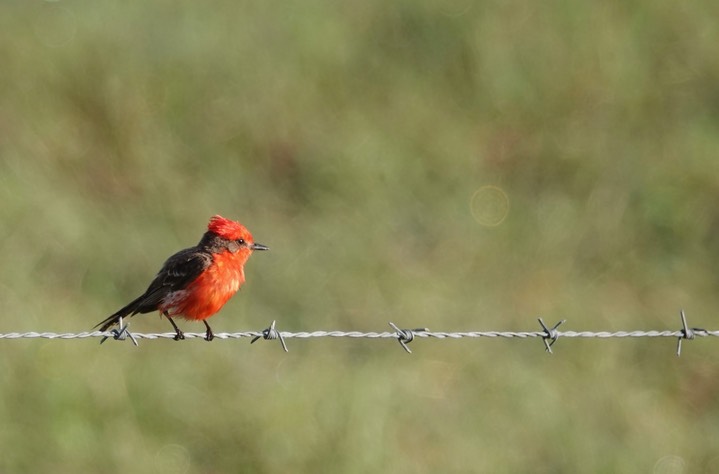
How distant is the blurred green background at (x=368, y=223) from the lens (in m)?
7.08

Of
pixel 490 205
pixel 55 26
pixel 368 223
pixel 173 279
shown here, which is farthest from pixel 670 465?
pixel 55 26

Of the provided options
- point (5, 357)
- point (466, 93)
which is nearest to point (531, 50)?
point (466, 93)

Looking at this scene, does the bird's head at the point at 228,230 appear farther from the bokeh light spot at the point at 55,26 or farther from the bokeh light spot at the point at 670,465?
the bokeh light spot at the point at 55,26

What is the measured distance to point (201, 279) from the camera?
5.44m

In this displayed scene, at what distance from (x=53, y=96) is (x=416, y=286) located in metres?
3.91

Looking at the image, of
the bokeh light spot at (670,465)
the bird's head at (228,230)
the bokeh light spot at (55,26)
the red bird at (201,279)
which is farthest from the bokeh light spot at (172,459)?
the bokeh light spot at (55,26)

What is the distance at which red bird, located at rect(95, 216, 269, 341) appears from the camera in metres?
5.45

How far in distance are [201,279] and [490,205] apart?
15.2ft

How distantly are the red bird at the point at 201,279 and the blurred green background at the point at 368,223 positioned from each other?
159 centimetres

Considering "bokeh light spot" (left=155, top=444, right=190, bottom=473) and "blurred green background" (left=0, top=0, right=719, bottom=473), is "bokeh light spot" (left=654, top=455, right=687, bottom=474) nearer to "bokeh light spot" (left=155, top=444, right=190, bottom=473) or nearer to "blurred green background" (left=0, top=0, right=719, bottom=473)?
"blurred green background" (left=0, top=0, right=719, bottom=473)

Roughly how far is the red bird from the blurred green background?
5.20ft

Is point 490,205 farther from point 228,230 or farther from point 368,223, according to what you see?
point 228,230

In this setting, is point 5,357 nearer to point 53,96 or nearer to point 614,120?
point 53,96

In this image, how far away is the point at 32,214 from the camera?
8828 mm
